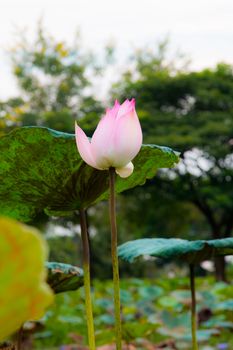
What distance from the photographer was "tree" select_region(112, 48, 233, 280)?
1269 centimetres

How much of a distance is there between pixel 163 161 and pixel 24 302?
1.78 feet

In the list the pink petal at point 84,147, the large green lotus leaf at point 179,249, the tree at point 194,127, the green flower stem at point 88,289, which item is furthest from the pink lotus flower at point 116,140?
the tree at point 194,127

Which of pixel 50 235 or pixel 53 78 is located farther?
pixel 53 78

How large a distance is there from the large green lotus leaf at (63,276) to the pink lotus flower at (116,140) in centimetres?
36

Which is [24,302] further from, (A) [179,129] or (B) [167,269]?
(B) [167,269]

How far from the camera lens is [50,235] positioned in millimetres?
12195

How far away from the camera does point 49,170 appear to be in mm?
684

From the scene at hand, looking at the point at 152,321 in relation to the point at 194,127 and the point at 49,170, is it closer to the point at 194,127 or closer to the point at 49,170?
the point at 49,170

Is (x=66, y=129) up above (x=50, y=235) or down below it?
above

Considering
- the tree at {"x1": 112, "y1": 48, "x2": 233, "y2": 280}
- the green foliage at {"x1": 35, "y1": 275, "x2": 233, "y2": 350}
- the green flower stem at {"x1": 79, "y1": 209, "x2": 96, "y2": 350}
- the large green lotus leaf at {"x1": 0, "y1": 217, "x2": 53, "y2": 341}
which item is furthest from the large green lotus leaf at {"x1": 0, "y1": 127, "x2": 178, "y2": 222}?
the tree at {"x1": 112, "y1": 48, "x2": 233, "y2": 280}

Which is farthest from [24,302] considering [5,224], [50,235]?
[50,235]

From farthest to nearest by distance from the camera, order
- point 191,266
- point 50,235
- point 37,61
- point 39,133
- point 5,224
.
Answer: point 37,61, point 50,235, point 191,266, point 39,133, point 5,224

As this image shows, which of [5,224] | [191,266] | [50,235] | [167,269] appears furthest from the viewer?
[167,269]

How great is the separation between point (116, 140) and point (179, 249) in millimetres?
338
